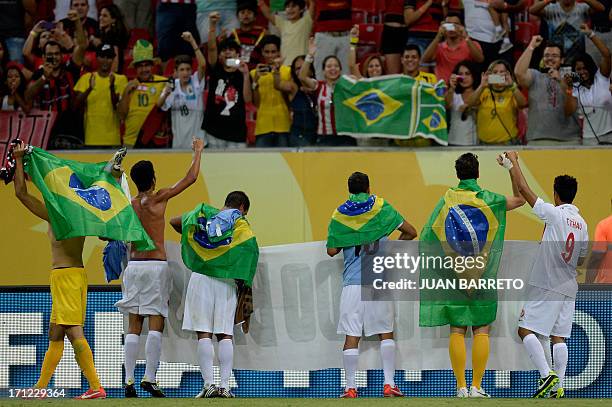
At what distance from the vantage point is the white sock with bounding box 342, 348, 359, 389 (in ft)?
36.3

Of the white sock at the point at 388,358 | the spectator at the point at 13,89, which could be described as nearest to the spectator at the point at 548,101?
the white sock at the point at 388,358

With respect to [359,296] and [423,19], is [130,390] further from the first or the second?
[423,19]

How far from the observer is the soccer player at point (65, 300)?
1021 centimetres

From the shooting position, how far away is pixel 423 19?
1519 cm

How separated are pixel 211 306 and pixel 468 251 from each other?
91.8 inches

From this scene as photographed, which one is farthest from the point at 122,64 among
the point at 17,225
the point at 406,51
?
the point at 406,51

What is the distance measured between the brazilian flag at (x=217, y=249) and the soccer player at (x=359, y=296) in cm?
79

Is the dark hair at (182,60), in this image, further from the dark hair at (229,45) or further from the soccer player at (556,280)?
the soccer player at (556,280)

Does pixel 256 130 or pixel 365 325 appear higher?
pixel 256 130

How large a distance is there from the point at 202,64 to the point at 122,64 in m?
1.18

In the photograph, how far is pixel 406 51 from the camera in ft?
48.6

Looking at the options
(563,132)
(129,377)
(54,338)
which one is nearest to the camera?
(54,338)

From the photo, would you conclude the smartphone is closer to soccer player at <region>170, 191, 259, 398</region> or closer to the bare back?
soccer player at <region>170, 191, 259, 398</region>

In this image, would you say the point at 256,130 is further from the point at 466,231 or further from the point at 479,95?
the point at 466,231
